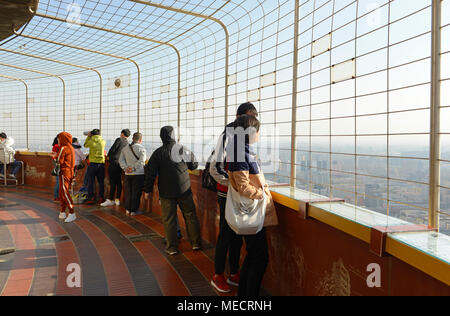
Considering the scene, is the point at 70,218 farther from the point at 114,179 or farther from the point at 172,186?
the point at 172,186

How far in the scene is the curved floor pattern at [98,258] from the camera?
3.72m

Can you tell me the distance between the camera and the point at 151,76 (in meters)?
7.81

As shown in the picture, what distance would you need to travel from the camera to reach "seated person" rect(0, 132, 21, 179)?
11.2 metres

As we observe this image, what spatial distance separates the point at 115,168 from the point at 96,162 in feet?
2.56

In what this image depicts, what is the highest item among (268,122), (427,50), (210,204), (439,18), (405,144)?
(439,18)

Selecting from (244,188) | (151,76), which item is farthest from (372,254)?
(151,76)

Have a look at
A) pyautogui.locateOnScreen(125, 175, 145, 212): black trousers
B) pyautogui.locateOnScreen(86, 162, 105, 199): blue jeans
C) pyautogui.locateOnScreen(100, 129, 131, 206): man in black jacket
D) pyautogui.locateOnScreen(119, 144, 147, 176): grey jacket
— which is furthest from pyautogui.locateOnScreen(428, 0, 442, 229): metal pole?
pyautogui.locateOnScreen(86, 162, 105, 199): blue jeans

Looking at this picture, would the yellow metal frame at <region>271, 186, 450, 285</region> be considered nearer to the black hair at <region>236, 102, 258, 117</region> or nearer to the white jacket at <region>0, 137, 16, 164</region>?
the black hair at <region>236, 102, 258, 117</region>

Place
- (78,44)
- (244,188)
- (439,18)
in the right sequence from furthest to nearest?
1. (78,44)
2. (244,188)
3. (439,18)

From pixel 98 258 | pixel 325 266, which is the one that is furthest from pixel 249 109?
pixel 98 258

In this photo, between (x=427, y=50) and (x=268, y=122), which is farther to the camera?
(x=268, y=122)

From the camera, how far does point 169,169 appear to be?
491cm

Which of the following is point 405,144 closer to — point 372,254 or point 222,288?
point 372,254
